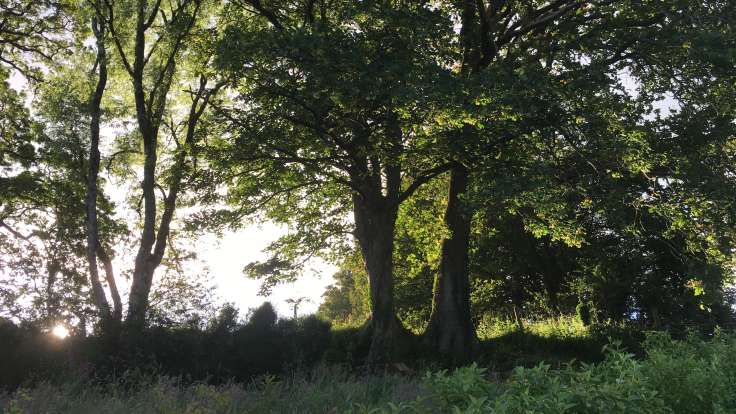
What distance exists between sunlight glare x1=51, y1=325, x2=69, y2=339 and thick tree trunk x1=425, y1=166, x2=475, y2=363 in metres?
9.90

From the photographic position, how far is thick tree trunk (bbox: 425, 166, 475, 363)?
17828mm

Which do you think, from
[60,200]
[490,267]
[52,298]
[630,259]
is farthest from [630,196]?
[60,200]

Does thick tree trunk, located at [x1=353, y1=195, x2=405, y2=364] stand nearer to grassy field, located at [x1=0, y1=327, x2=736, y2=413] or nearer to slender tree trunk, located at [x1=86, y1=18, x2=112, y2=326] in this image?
grassy field, located at [x1=0, y1=327, x2=736, y2=413]

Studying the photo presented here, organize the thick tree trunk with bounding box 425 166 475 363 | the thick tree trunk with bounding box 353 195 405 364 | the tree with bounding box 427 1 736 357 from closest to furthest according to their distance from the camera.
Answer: the tree with bounding box 427 1 736 357 < the thick tree trunk with bounding box 353 195 405 364 < the thick tree trunk with bounding box 425 166 475 363

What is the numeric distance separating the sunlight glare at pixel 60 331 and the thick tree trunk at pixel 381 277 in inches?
310

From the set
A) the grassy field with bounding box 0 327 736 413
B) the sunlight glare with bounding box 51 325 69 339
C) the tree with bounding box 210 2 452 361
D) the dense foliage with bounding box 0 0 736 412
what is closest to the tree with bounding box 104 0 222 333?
the dense foliage with bounding box 0 0 736 412

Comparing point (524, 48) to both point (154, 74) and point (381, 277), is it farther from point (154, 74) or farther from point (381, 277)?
point (154, 74)

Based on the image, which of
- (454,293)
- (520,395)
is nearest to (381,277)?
(454,293)

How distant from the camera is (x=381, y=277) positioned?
17.9 m

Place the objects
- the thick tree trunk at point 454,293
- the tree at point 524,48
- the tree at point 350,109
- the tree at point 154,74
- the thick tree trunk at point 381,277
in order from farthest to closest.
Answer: the tree at point 154,74
the thick tree trunk at point 454,293
the thick tree trunk at point 381,277
the tree at point 524,48
the tree at point 350,109

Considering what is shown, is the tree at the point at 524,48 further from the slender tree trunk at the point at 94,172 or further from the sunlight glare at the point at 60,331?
the slender tree trunk at the point at 94,172

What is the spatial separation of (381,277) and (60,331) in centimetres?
865

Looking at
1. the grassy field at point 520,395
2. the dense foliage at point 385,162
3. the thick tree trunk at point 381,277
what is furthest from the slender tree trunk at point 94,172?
the grassy field at point 520,395

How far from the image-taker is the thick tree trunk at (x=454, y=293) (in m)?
17.8
